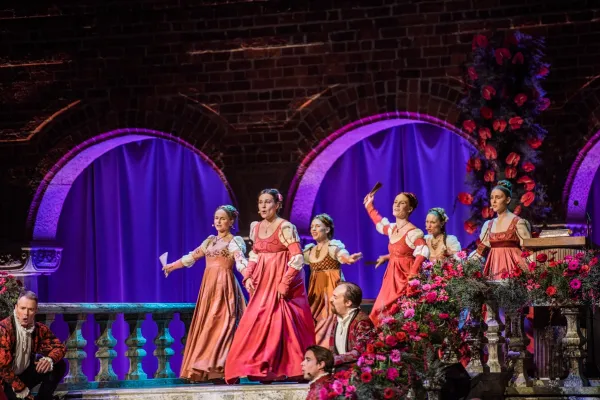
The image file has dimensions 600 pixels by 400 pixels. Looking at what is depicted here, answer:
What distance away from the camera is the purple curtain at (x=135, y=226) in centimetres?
1412

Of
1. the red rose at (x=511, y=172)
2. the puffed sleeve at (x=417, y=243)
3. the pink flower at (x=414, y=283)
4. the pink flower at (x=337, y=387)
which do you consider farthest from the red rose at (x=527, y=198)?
the pink flower at (x=337, y=387)

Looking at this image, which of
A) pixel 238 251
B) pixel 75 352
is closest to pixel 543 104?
pixel 238 251

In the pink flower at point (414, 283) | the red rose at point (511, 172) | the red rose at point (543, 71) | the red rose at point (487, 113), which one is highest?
the red rose at point (543, 71)

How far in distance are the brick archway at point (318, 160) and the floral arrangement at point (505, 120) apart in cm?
115

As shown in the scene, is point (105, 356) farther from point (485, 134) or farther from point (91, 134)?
point (485, 134)

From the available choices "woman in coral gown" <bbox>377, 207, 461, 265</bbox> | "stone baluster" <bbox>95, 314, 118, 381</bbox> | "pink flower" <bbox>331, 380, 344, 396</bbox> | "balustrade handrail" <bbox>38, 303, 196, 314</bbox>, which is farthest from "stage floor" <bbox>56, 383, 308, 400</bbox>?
"pink flower" <bbox>331, 380, 344, 396</bbox>

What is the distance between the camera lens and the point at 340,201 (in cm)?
1351

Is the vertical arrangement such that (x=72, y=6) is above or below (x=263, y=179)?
above

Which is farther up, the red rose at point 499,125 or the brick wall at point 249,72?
the brick wall at point 249,72

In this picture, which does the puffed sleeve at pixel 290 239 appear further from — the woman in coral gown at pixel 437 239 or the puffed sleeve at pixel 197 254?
the woman in coral gown at pixel 437 239

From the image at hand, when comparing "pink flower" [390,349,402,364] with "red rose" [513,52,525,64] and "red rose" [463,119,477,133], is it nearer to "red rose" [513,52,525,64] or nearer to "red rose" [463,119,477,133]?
"red rose" [463,119,477,133]

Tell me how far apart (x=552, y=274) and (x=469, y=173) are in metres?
2.86

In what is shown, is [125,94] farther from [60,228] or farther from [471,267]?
[471,267]

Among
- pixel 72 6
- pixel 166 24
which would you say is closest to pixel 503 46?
pixel 166 24
